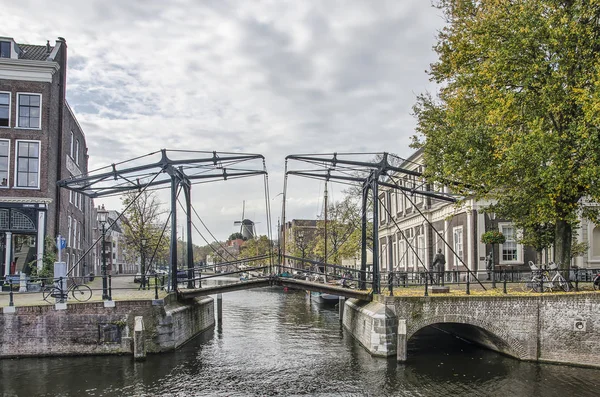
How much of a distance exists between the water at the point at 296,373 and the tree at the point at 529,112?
561 centimetres

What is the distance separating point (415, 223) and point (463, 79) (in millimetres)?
21208

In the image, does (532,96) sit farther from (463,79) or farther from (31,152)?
(31,152)

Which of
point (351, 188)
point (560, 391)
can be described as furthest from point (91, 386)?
point (351, 188)

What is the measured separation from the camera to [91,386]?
14.7 m

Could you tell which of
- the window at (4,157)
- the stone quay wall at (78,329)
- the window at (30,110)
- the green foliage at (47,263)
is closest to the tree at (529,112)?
the stone quay wall at (78,329)

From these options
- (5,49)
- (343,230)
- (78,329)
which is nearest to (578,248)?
(78,329)

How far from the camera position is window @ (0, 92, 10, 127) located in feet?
86.0

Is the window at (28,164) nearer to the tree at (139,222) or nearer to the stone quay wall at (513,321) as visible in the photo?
the tree at (139,222)

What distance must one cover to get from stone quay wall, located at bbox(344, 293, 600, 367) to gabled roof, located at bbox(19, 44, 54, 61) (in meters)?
22.4

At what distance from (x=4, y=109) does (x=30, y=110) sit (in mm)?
1162

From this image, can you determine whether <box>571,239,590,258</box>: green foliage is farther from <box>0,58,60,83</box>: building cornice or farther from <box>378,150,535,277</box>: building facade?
<box>0,58,60,83</box>: building cornice

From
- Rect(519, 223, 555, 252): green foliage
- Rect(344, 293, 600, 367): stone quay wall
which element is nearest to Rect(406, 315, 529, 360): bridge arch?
Rect(344, 293, 600, 367): stone quay wall

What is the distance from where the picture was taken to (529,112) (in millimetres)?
18609

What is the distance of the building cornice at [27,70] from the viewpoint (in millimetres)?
25969
